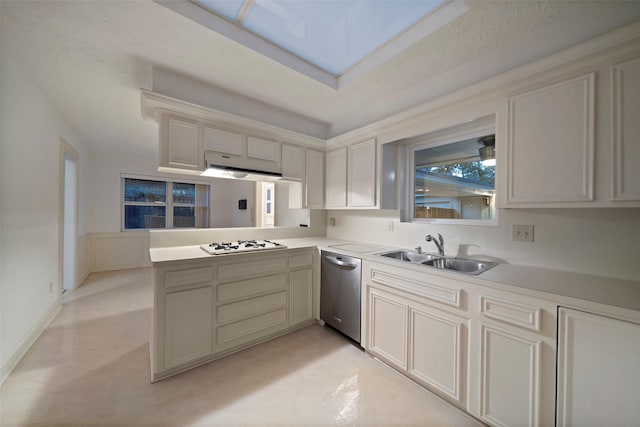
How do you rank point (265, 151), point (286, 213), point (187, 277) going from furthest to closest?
point (286, 213) < point (265, 151) < point (187, 277)

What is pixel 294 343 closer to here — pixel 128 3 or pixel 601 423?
pixel 601 423

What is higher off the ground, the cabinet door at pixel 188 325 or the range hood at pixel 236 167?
the range hood at pixel 236 167

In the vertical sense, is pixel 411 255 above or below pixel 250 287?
above

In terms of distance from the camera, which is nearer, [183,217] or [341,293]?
[341,293]

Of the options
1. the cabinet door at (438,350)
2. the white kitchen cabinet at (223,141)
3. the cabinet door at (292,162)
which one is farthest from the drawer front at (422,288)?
the white kitchen cabinet at (223,141)

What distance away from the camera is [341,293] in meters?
2.36

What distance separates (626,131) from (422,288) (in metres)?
1.35

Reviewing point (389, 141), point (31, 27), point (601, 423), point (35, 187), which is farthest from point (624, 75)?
point (35, 187)

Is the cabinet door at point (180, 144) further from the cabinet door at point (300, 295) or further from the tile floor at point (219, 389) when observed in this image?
the tile floor at point (219, 389)

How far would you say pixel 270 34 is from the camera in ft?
5.57

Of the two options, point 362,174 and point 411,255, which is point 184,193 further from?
point 411,255

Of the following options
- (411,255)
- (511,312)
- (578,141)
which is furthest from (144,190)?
(578,141)

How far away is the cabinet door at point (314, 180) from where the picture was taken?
3026 millimetres

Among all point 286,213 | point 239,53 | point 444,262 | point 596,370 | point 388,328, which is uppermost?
point 239,53
